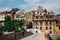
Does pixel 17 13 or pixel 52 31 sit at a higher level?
pixel 17 13

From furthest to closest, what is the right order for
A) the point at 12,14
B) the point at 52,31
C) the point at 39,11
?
the point at 12,14
the point at 39,11
the point at 52,31

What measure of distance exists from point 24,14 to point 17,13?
140 inches

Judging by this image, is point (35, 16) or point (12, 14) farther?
point (12, 14)

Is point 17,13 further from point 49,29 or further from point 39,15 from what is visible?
point 49,29

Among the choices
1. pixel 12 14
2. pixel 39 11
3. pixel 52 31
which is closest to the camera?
pixel 52 31

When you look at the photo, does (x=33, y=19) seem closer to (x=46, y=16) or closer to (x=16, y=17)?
(x=46, y=16)

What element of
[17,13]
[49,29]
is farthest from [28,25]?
[17,13]

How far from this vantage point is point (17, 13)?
63750mm

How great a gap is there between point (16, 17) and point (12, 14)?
6.58ft

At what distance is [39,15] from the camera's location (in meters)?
56.5

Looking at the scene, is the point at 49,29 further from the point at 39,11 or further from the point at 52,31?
the point at 39,11

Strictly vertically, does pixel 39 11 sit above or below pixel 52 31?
above

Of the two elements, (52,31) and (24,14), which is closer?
(52,31)

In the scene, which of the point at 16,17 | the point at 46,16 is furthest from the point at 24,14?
the point at 46,16
